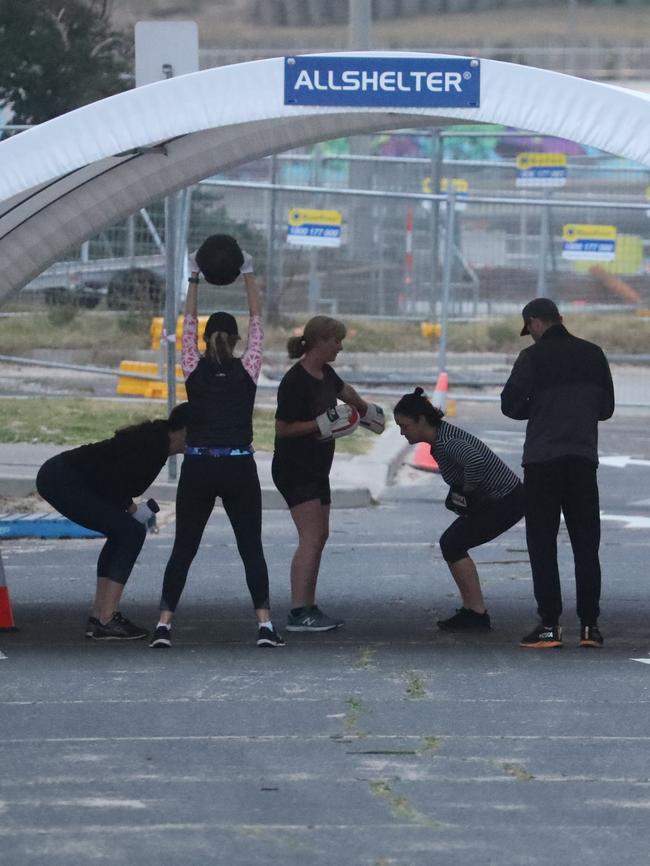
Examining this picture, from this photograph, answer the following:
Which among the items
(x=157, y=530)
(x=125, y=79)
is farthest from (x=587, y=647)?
(x=125, y=79)

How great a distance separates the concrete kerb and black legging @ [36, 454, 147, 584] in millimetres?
4932

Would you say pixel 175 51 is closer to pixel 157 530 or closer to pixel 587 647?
pixel 157 530

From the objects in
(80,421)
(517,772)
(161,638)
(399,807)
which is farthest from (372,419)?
(80,421)

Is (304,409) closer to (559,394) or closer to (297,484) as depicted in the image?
(297,484)

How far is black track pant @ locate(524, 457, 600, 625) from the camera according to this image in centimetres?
813

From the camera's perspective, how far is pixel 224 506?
26.6 ft

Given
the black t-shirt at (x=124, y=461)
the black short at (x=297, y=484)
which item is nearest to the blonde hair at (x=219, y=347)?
the black t-shirt at (x=124, y=461)

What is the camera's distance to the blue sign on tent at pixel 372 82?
766 centimetres

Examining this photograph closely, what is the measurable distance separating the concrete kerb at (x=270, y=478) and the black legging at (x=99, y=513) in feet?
16.2

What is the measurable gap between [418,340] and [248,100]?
40.6ft

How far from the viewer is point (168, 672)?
312 inches

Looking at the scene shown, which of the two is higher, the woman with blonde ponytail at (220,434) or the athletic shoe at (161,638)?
the woman with blonde ponytail at (220,434)

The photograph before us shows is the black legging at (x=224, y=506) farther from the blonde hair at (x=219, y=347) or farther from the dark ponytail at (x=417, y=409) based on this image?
the dark ponytail at (x=417, y=409)

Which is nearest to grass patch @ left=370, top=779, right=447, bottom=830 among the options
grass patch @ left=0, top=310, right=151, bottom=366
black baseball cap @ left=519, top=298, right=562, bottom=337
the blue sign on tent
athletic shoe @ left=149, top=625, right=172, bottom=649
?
athletic shoe @ left=149, top=625, right=172, bottom=649
